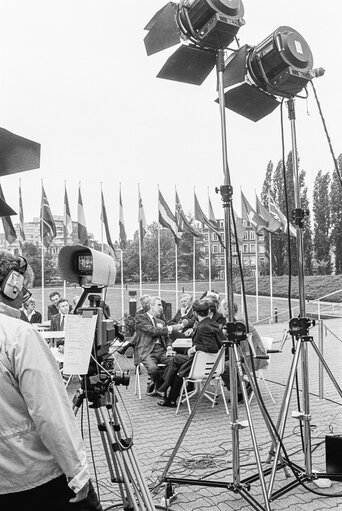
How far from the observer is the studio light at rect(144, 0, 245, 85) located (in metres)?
2.94

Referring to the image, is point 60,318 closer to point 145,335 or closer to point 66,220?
point 145,335

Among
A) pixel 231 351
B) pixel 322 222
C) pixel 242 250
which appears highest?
pixel 322 222

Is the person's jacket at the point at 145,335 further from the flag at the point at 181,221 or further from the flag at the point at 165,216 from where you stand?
the flag at the point at 181,221

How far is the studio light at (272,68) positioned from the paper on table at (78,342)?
198cm

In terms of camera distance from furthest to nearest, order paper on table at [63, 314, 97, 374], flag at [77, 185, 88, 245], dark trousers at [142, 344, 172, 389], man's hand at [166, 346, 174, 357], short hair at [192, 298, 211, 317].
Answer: flag at [77, 185, 88, 245]
man's hand at [166, 346, 174, 357]
dark trousers at [142, 344, 172, 389]
short hair at [192, 298, 211, 317]
paper on table at [63, 314, 97, 374]

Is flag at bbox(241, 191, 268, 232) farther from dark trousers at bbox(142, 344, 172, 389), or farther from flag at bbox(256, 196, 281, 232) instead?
dark trousers at bbox(142, 344, 172, 389)

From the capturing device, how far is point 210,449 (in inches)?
181

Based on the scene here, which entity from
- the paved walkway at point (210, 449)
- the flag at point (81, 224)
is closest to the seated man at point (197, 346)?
the paved walkway at point (210, 449)

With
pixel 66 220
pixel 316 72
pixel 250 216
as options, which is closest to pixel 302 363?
pixel 316 72

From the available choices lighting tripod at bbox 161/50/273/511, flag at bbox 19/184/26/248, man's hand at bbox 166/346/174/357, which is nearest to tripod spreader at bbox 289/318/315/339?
lighting tripod at bbox 161/50/273/511

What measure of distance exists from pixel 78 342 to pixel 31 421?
631mm

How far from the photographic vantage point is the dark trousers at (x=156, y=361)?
687cm

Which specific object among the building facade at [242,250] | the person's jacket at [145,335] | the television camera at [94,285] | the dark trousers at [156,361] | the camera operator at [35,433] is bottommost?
the dark trousers at [156,361]

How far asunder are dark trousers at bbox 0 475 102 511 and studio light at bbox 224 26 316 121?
2.68m
